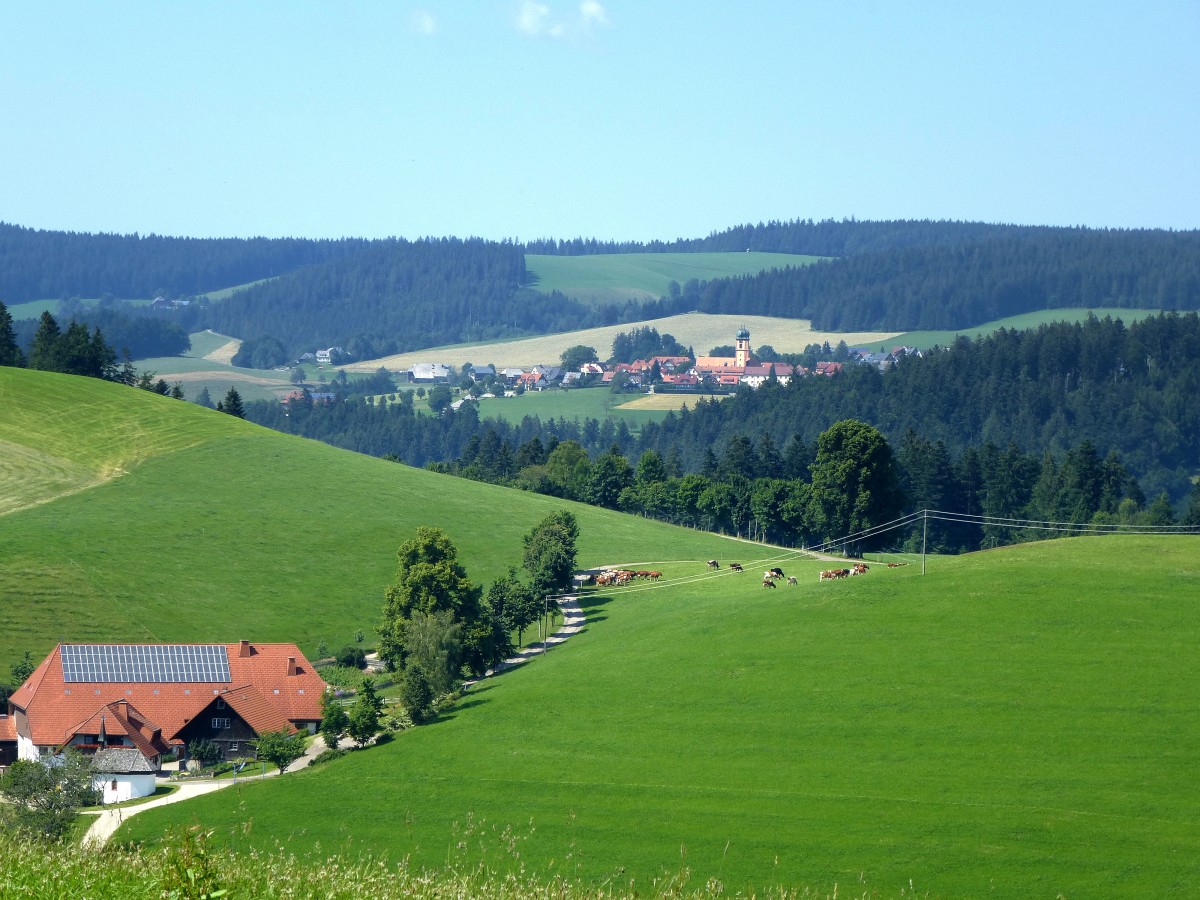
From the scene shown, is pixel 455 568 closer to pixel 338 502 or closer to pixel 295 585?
pixel 295 585

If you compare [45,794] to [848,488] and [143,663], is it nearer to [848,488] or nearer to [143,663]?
[143,663]

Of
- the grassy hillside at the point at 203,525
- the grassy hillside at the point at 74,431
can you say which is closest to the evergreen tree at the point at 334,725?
the grassy hillside at the point at 203,525

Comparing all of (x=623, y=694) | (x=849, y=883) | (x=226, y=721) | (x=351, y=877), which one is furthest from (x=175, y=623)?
(x=351, y=877)

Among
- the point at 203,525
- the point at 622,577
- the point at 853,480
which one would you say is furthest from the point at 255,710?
the point at 853,480

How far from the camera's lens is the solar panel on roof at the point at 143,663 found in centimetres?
6888

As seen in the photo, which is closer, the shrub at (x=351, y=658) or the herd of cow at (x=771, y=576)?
the herd of cow at (x=771, y=576)

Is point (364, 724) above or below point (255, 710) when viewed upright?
above

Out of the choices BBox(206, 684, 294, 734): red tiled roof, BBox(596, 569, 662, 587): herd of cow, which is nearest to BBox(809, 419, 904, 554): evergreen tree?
BBox(596, 569, 662, 587): herd of cow

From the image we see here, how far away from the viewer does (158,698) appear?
69.1 metres

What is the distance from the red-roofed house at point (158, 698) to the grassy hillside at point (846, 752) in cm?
1144

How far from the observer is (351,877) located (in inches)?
709

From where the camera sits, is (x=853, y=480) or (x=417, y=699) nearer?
(x=417, y=699)

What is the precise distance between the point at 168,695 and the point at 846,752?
36.2m

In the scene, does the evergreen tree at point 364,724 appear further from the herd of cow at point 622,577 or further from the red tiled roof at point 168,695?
the herd of cow at point 622,577
